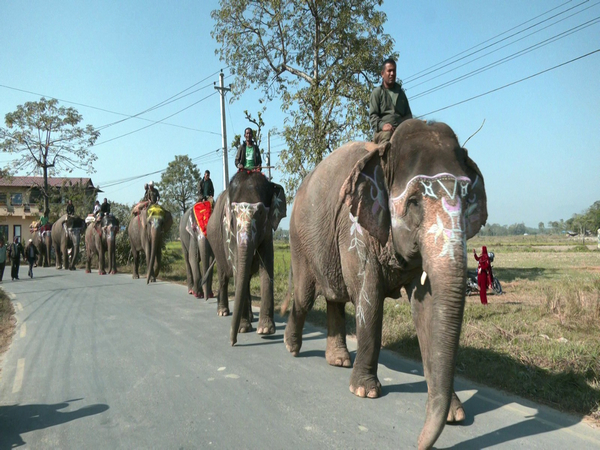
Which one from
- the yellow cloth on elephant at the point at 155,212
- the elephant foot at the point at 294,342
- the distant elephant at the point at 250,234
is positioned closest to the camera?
the elephant foot at the point at 294,342

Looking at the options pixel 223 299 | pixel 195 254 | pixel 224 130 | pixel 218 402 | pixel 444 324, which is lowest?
pixel 218 402

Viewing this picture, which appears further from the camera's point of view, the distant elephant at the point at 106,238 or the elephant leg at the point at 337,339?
the distant elephant at the point at 106,238

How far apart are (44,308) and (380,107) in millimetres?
9245

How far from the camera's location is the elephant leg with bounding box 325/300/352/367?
595cm

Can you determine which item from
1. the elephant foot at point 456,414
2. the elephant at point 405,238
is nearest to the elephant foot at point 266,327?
the elephant at point 405,238

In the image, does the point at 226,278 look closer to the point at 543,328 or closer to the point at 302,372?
the point at 302,372

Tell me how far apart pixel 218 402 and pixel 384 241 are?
91.5 inches

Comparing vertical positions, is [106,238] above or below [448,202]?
above

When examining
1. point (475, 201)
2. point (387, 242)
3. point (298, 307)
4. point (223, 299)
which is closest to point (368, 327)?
point (387, 242)

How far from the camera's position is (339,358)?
19.5ft

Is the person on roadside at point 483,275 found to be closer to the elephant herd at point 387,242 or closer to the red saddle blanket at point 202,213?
the elephant herd at point 387,242

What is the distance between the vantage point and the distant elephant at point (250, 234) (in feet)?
23.2

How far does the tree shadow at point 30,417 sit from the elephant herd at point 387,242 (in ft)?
8.16

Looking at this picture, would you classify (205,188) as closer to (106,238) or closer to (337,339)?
(337,339)
